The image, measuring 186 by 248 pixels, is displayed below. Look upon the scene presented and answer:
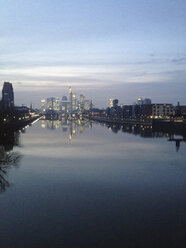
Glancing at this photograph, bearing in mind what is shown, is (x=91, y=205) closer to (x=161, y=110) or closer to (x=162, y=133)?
(x=162, y=133)

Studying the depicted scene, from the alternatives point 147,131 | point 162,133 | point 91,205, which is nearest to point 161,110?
point 147,131

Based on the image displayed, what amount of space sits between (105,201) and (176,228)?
11.4 feet

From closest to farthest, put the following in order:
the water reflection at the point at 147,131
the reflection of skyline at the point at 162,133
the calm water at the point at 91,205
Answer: the calm water at the point at 91,205
the reflection of skyline at the point at 162,133
the water reflection at the point at 147,131

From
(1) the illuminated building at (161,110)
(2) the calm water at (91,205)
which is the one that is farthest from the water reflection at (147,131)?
(1) the illuminated building at (161,110)

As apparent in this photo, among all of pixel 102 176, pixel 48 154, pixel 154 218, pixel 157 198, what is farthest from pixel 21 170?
pixel 154 218

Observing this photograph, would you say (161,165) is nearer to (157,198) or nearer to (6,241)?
(157,198)

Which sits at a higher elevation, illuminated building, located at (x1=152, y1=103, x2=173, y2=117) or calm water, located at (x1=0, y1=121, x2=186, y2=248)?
illuminated building, located at (x1=152, y1=103, x2=173, y2=117)

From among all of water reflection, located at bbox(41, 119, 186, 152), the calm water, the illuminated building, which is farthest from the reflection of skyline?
the illuminated building

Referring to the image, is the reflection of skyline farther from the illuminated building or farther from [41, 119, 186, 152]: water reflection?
the illuminated building

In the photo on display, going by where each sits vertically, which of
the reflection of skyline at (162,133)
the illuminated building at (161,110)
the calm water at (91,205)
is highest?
the illuminated building at (161,110)

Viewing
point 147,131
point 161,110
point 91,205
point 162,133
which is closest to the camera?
point 91,205

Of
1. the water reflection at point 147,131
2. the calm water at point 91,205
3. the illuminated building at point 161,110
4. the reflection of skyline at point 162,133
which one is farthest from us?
the illuminated building at point 161,110

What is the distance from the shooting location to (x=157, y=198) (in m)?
13.1

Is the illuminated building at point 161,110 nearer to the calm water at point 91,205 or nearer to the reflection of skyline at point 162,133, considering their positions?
the reflection of skyline at point 162,133
